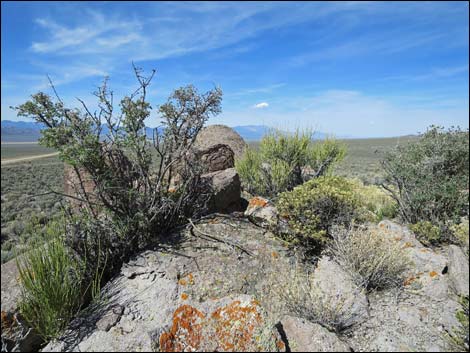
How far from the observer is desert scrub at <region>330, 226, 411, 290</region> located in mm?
3448

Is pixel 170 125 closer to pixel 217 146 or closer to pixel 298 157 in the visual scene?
pixel 217 146

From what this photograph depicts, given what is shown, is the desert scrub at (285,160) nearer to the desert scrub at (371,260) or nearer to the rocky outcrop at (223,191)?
the rocky outcrop at (223,191)

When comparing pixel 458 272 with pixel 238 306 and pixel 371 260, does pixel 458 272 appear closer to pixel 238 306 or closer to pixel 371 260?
pixel 371 260

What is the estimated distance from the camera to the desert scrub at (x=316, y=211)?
4227 mm

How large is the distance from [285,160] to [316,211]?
2.71 meters

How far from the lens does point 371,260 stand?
3.54 meters

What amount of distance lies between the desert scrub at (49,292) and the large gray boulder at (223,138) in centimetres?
589

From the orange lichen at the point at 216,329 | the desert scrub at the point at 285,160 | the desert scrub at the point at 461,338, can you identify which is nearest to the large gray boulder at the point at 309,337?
the orange lichen at the point at 216,329

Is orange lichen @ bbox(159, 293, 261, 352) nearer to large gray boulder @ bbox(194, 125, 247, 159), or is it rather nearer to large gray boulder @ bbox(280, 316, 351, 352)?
large gray boulder @ bbox(280, 316, 351, 352)

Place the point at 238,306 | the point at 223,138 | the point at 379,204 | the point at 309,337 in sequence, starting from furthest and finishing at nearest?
1. the point at 223,138
2. the point at 379,204
3. the point at 238,306
4. the point at 309,337

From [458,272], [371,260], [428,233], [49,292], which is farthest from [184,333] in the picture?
[428,233]

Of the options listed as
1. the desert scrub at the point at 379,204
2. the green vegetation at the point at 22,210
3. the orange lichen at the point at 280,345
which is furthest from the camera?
the desert scrub at the point at 379,204

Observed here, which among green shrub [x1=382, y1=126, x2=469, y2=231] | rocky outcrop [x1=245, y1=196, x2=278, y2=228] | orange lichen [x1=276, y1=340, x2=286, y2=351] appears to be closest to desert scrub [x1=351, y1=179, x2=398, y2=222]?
green shrub [x1=382, y1=126, x2=469, y2=231]

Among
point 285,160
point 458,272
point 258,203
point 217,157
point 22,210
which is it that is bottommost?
point 22,210
